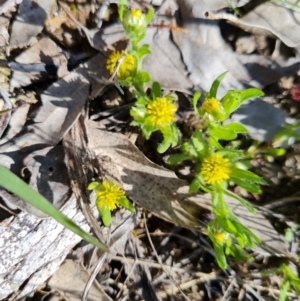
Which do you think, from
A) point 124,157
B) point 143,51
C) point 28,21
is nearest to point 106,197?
point 124,157

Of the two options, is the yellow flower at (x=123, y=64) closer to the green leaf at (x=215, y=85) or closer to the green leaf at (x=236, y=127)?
the green leaf at (x=215, y=85)

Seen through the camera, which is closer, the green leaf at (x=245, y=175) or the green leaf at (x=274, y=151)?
the green leaf at (x=245, y=175)

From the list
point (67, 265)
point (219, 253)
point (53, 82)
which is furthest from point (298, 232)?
point (53, 82)

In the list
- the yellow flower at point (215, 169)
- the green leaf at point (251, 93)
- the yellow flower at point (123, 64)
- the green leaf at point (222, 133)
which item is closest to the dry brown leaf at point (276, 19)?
the green leaf at point (251, 93)

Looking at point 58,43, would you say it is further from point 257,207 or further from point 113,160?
point 257,207

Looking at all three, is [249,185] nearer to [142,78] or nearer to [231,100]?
[231,100]

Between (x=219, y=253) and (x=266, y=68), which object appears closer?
(x=219, y=253)

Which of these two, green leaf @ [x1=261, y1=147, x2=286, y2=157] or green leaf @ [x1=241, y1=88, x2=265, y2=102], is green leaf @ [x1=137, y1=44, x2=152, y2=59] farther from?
green leaf @ [x1=261, y1=147, x2=286, y2=157]
